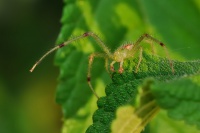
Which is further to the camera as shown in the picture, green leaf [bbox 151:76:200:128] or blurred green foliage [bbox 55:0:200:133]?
blurred green foliage [bbox 55:0:200:133]

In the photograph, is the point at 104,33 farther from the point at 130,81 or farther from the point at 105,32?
the point at 130,81

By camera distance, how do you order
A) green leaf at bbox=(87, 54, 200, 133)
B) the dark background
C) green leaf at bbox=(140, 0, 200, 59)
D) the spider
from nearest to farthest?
green leaf at bbox=(87, 54, 200, 133) → the spider → green leaf at bbox=(140, 0, 200, 59) → the dark background

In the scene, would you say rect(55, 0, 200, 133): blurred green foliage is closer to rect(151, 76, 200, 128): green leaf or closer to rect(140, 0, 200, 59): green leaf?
rect(140, 0, 200, 59): green leaf

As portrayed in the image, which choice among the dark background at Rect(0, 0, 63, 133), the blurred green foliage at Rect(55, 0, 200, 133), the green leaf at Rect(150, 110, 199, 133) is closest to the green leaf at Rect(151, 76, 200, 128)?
the green leaf at Rect(150, 110, 199, 133)

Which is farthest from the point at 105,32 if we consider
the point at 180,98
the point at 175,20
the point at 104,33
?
the point at 180,98

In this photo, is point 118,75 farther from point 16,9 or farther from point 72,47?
point 16,9

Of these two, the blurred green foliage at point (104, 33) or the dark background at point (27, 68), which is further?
the dark background at point (27, 68)

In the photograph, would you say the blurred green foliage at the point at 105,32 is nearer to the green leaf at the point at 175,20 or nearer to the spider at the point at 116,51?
the green leaf at the point at 175,20

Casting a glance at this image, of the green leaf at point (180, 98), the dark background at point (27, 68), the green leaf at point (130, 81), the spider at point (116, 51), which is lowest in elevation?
the green leaf at point (180, 98)

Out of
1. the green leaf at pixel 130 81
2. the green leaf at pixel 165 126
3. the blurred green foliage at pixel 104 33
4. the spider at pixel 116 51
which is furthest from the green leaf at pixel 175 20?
the green leaf at pixel 130 81
